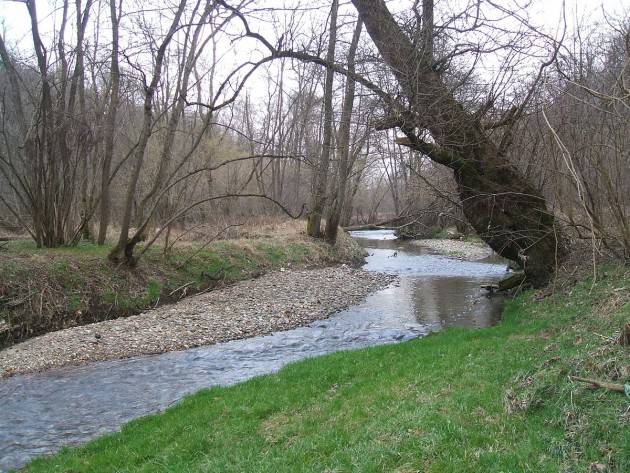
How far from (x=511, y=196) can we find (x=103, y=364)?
419 inches

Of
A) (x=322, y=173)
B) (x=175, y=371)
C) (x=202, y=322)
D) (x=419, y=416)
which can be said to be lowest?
(x=175, y=371)

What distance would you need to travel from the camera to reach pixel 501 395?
530 centimetres

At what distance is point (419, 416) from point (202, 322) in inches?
344

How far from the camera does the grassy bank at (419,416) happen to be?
162 inches

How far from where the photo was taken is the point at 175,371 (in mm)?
9555

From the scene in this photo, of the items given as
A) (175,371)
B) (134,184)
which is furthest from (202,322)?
(134,184)

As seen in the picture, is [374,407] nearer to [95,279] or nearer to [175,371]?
[175,371]

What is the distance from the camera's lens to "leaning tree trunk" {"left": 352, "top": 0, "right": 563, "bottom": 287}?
1155cm

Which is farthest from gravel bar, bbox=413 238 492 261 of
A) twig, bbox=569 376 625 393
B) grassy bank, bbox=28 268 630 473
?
twig, bbox=569 376 625 393

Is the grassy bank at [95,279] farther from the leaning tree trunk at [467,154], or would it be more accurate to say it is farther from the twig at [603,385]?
the twig at [603,385]

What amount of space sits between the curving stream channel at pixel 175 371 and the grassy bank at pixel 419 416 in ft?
2.91

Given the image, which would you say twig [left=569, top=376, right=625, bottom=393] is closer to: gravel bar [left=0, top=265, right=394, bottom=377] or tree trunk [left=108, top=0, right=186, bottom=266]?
gravel bar [left=0, top=265, right=394, bottom=377]

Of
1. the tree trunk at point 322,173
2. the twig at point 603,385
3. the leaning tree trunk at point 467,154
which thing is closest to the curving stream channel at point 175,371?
the leaning tree trunk at point 467,154

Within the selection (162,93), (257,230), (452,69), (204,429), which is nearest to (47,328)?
(204,429)
